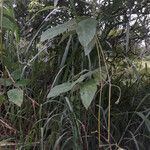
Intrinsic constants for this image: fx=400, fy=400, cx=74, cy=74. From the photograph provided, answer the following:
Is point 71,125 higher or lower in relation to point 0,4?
lower

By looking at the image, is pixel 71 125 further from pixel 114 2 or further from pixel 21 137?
pixel 114 2

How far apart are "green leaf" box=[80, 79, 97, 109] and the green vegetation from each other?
35mm

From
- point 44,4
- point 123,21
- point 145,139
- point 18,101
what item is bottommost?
point 145,139

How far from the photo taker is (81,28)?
1027 mm

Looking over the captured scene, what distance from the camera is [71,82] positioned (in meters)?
1.23

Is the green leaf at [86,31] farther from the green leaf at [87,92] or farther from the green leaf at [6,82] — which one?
the green leaf at [6,82]

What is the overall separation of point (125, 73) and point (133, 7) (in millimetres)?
327

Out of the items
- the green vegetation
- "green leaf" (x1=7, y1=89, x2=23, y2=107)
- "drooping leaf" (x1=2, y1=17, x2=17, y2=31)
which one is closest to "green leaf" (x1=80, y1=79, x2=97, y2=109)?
the green vegetation

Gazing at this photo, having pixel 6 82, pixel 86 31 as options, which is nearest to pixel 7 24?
pixel 6 82

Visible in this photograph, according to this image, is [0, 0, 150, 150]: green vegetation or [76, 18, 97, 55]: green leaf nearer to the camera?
[76, 18, 97, 55]: green leaf

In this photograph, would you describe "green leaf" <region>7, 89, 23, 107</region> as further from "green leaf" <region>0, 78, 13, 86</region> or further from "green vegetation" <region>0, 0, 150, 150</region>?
"green leaf" <region>0, 78, 13, 86</region>

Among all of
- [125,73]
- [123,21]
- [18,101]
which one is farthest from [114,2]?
[18,101]

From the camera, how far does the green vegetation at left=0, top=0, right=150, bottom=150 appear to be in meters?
1.42

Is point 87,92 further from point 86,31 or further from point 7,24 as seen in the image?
point 7,24
